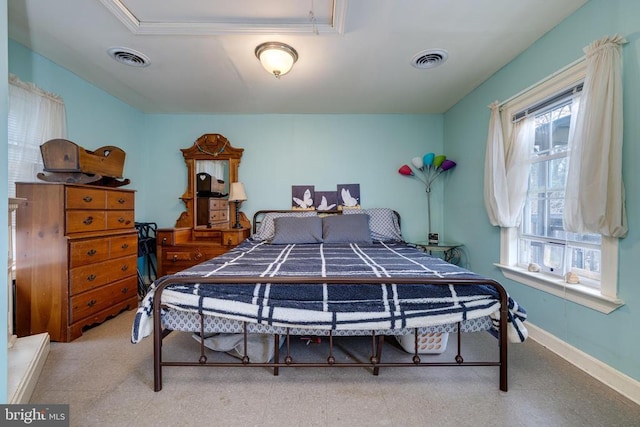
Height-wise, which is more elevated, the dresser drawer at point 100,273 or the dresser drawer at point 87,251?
the dresser drawer at point 87,251

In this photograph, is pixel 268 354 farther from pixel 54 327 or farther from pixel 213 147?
pixel 213 147

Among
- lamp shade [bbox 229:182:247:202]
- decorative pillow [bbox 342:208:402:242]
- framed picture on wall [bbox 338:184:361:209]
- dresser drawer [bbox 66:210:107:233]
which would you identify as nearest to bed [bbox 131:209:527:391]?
dresser drawer [bbox 66:210:107:233]

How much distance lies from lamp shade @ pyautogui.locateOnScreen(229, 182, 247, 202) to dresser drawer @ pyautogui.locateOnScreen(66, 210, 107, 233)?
130 centimetres

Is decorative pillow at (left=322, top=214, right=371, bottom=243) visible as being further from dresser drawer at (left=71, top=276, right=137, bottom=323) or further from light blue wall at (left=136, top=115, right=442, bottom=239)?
dresser drawer at (left=71, top=276, right=137, bottom=323)

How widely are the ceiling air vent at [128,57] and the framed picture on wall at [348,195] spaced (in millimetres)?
2446

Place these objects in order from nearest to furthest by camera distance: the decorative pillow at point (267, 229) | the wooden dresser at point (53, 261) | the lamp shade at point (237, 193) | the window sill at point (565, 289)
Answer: the window sill at point (565, 289) → the wooden dresser at point (53, 261) → the decorative pillow at point (267, 229) → the lamp shade at point (237, 193)

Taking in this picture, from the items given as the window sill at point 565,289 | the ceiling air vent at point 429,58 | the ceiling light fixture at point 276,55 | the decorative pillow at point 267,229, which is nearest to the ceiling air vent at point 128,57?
the ceiling light fixture at point 276,55

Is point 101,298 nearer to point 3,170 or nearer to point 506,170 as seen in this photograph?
point 3,170

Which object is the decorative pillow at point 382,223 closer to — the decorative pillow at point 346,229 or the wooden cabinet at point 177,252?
the decorative pillow at point 346,229

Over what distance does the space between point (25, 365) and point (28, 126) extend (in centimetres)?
187

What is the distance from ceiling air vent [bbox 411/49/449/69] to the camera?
7.00 ft

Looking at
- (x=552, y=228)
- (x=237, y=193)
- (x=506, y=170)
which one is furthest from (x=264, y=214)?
(x=552, y=228)

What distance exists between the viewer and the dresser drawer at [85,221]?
1.99 m

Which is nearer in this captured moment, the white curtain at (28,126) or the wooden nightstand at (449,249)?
the white curtain at (28,126)
